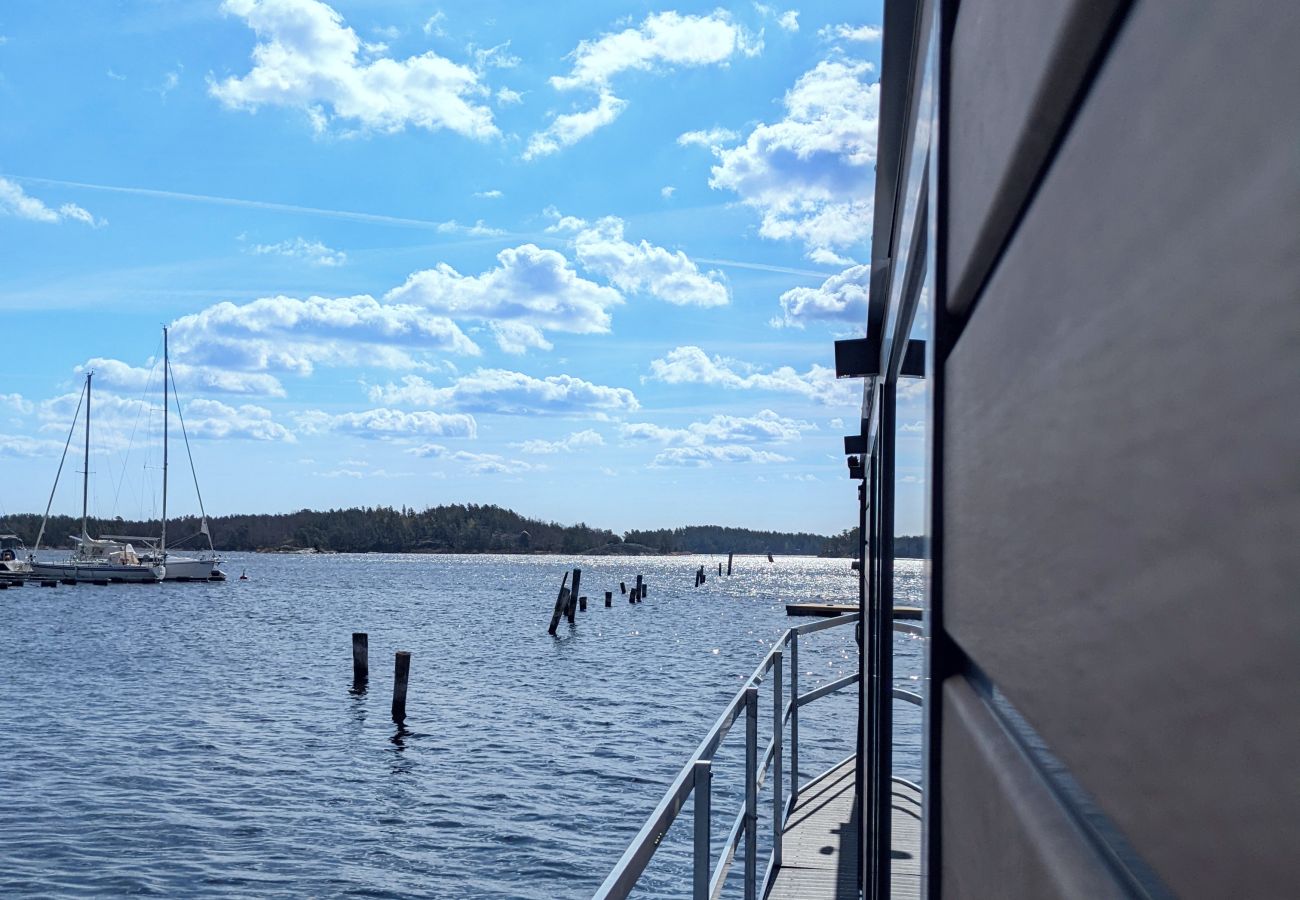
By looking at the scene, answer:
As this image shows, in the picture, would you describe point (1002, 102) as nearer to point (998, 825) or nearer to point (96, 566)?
point (998, 825)

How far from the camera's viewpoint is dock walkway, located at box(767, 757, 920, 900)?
4910 millimetres

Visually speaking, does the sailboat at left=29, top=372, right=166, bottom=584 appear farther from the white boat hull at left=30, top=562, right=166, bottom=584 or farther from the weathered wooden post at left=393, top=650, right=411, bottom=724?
the weathered wooden post at left=393, top=650, right=411, bottom=724

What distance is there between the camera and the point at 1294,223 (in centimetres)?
26

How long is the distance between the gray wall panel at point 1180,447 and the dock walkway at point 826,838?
9.53 ft

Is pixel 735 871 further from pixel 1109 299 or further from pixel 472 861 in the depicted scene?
pixel 1109 299

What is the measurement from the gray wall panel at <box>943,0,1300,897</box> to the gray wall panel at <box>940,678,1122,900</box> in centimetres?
5

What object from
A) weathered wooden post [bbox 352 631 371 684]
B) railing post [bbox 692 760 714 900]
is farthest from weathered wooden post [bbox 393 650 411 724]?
railing post [bbox 692 760 714 900]

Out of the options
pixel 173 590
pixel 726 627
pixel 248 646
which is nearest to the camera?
pixel 248 646

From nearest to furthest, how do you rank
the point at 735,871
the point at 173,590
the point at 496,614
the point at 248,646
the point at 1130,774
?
1. the point at 1130,774
2. the point at 735,871
3. the point at 248,646
4. the point at 496,614
5. the point at 173,590

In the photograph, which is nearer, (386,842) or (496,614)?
A: (386,842)

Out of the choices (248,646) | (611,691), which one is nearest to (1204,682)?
(611,691)

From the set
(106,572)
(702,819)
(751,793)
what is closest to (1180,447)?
(702,819)

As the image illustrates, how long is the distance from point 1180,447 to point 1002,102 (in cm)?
43

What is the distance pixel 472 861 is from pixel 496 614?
136 feet
